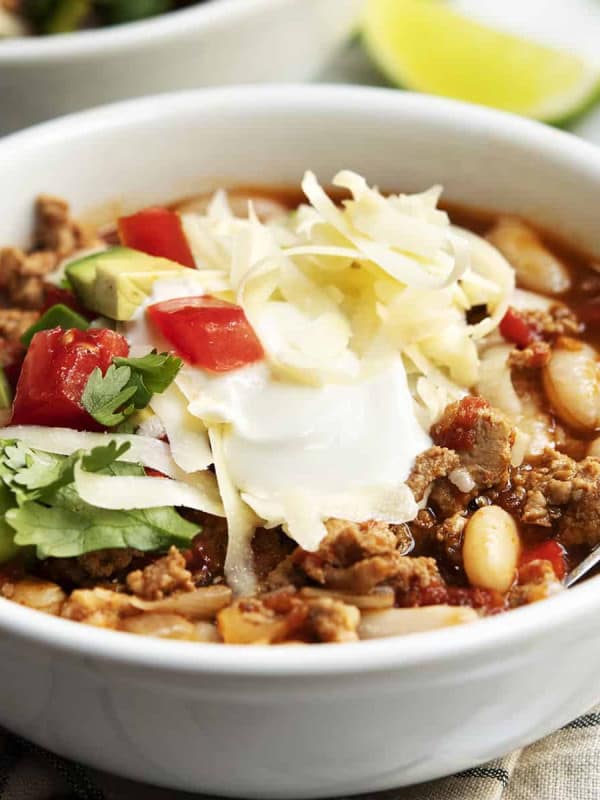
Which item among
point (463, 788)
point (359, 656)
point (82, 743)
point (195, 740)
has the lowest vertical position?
point (463, 788)

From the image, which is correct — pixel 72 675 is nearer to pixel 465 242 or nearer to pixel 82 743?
pixel 82 743

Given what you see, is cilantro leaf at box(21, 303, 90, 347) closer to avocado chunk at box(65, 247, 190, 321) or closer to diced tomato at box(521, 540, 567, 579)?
avocado chunk at box(65, 247, 190, 321)

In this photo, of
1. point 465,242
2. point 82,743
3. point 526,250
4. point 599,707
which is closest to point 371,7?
point 526,250

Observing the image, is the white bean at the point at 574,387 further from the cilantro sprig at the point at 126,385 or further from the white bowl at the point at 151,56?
the white bowl at the point at 151,56

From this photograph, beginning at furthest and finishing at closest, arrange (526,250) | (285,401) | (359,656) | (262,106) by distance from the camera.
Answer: (262,106), (526,250), (285,401), (359,656)

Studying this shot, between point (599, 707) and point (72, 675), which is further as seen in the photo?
point (599, 707)

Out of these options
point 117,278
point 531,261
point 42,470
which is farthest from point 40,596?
point 531,261

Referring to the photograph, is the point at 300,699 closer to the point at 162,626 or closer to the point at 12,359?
the point at 162,626
